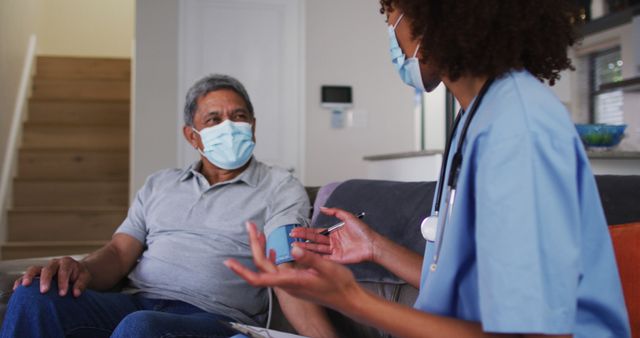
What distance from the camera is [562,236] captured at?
2.23 ft

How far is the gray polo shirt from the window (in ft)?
13.9

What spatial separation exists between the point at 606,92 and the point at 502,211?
16.7 feet

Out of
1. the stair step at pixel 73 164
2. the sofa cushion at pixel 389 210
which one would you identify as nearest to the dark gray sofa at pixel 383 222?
the sofa cushion at pixel 389 210

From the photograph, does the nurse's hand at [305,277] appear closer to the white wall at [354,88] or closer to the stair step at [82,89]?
the white wall at [354,88]

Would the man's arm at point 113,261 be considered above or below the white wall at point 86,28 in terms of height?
below

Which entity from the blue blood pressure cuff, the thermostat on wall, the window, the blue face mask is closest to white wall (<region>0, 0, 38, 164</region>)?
the thermostat on wall

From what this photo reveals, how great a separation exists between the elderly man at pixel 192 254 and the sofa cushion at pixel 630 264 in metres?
0.67

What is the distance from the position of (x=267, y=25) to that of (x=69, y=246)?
1.98 meters

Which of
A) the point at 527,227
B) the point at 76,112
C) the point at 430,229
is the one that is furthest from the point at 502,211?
the point at 76,112

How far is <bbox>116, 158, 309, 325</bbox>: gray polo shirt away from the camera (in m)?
1.67

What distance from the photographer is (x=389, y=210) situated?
1.66 m

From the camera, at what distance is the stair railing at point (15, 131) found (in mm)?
4059

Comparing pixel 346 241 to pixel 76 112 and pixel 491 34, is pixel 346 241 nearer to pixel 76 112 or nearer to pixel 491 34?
pixel 491 34

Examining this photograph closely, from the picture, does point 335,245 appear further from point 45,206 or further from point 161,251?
point 45,206
